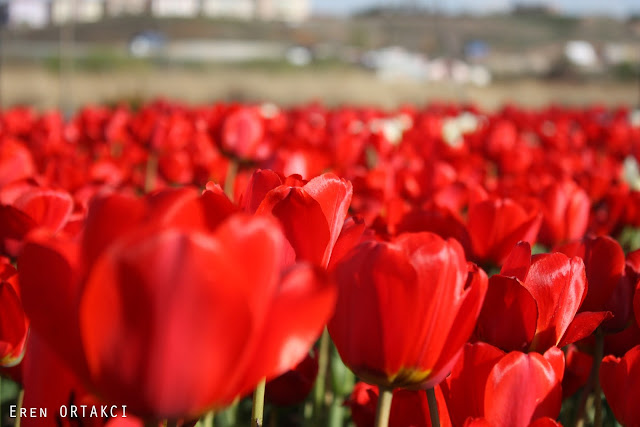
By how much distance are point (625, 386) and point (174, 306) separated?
618 mm

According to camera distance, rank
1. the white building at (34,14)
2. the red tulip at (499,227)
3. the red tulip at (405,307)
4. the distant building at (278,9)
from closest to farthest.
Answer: the red tulip at (405,307), the red tulip at (499,227), the white building at (34,14), the distant building at (278,9)

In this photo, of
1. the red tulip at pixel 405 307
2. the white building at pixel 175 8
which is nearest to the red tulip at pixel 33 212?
the red tulip at pixel 405 307

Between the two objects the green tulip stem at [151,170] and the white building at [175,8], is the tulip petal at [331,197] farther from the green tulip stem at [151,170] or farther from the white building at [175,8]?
the white building at [175,8]

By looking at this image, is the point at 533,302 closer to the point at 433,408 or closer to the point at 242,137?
the point at 433,408

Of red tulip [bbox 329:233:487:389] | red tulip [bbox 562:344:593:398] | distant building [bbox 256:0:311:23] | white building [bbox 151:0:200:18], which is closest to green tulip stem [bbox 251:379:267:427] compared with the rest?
red tulip [bbox 329:233:487:389]

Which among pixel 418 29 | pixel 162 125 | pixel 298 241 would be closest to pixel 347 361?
pixel 298 241

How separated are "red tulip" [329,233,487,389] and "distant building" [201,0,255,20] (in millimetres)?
79654

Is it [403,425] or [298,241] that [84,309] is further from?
[403,425]

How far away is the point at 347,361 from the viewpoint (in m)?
0.84

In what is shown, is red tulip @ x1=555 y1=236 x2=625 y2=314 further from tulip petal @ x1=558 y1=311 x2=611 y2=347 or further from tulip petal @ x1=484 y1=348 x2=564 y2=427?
tulip petal @ x1=484 y1=348 x2=564 y2=427

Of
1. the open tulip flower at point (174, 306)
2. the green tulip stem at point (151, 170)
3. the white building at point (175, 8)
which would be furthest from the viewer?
the white building at point (175, 8)

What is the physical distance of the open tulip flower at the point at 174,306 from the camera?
1.84 feet

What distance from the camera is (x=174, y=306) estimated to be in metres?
0.56

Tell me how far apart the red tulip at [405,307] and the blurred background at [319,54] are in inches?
267
